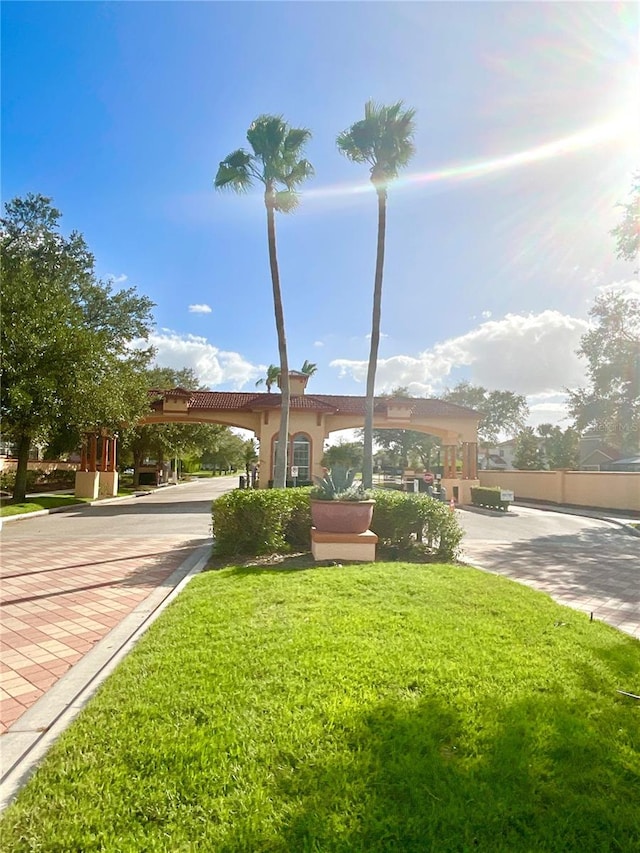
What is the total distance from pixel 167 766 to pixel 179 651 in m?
1.46

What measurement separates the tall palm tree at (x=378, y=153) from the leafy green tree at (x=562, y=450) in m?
37.4

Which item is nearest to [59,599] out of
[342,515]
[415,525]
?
[342,515]

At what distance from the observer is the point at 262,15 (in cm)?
812

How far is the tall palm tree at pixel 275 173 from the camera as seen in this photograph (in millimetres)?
13477

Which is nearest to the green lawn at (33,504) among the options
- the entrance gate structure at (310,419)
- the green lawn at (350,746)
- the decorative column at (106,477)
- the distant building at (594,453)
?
the decorative column at (106,477)

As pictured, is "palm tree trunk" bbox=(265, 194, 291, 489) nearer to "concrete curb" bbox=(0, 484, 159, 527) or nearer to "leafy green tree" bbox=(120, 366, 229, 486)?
"concrete curb" bbox=(0, 484, 159, 527)

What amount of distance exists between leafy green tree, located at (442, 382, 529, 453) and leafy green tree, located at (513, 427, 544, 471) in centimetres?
211

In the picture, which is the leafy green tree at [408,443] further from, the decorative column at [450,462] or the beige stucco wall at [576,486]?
the decorative column at [450,462]

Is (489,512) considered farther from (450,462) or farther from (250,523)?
(250,523)

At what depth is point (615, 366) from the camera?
70.9 ft

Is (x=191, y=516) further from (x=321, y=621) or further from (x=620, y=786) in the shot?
(x=620, y=786)

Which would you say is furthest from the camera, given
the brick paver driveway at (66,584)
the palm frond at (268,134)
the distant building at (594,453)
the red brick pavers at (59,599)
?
the distant building at (594,453)

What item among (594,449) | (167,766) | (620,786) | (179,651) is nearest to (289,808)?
(167,766)

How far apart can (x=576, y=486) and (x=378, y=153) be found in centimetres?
1847
